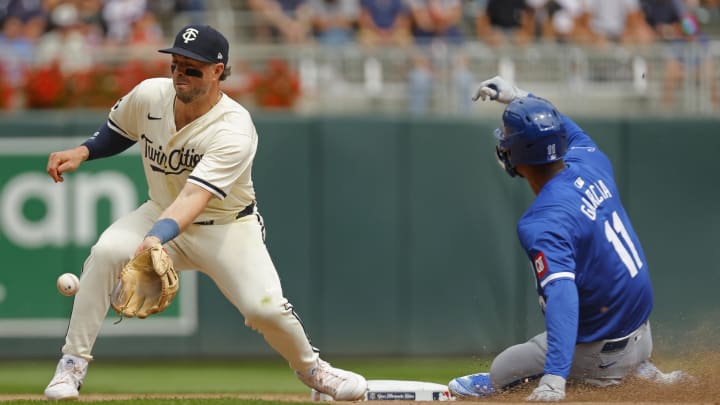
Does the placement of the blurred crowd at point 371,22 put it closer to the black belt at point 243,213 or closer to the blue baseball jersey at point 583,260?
the black belt at point 243,213

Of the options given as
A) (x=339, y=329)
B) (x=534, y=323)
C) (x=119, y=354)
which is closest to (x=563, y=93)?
(x=534, y=323)

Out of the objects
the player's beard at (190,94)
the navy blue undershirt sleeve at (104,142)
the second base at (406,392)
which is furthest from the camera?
the navy blue undershirt sleeve at (104,142)

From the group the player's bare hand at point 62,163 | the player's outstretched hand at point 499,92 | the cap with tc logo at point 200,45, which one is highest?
the cap with tc logo at point 200,45

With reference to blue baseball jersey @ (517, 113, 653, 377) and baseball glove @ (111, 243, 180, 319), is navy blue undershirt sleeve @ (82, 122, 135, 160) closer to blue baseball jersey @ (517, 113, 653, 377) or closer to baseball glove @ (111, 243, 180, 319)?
baseball glove @ (111, 243, 180, 319)

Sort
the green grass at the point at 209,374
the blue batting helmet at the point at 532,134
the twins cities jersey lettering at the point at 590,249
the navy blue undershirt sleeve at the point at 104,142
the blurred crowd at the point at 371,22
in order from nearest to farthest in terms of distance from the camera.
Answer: the twins cities jersey lettering at the point at 590,249 → the blue batting helmet at the point at 532,134 → the navy blue undershirt sleeve at the point at 104,142 → the green grass at the point at 209,374 → the blurred crowd at the point at 371,22

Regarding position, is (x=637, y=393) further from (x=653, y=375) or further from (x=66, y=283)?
(x=66, y=283)

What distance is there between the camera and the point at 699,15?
38.6ft

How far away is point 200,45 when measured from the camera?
18.3ft

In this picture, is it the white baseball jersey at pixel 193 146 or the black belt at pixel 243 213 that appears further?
the black belt at pixel 243 213

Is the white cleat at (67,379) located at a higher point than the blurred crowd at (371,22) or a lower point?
lower

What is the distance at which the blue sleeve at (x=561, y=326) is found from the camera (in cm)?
485

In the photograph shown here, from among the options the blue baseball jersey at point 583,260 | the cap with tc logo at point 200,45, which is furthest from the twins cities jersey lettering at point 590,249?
the cap with tc logo at point 200,45

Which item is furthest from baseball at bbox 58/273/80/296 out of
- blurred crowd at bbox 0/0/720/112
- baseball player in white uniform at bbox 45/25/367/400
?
blurred crowd at bbox 0/0/720/112

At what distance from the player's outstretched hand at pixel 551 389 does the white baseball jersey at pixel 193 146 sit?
1.80 meters
